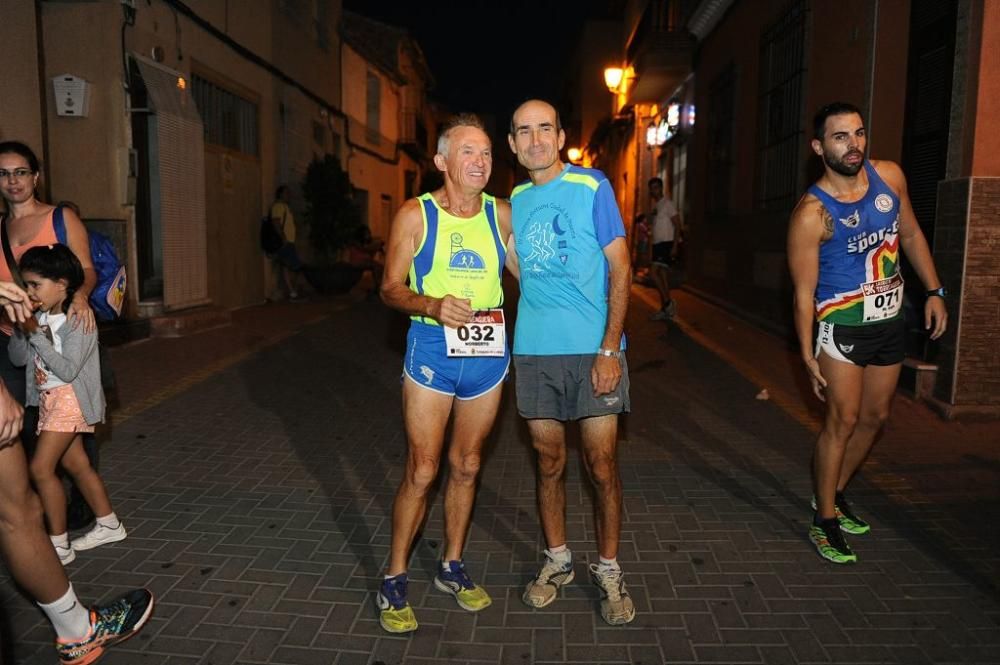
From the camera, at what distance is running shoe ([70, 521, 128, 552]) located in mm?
3895

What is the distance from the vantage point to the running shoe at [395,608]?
3.15 metres

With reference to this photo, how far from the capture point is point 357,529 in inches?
166

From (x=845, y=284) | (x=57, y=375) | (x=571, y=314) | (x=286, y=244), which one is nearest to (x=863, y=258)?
(x=845, y=284)

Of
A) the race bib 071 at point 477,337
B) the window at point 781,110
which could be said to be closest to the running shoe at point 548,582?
the race bib 071 at point 477,337

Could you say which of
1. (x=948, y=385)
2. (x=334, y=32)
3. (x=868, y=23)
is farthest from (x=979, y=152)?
(x=334, y=32)

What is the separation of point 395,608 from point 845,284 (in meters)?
2.60

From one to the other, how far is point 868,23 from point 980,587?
6.64 metres

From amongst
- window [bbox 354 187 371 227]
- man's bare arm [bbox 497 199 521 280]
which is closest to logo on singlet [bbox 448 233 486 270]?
man's bare arm [bbox 497 199 521 280]

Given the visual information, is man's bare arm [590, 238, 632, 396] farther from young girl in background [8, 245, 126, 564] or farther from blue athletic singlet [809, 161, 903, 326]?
young girl in background [8, 245, 126, 564]

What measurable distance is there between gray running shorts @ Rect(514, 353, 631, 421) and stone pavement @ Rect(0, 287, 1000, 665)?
863 millimetres

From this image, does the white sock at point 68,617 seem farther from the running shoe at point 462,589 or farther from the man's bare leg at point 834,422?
the man's bare leg at point 834,422

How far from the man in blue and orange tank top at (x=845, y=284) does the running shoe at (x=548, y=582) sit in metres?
1.32

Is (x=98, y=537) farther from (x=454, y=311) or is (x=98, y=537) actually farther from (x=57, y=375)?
(x=454, y=311)

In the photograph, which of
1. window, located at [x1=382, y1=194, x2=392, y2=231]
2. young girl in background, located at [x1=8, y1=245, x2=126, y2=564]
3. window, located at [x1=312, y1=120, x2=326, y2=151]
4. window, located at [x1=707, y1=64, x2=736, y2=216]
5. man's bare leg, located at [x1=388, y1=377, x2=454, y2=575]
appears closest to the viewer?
man's bare leg, located at [x1=388, y1=377, x2=454, y2=575]
